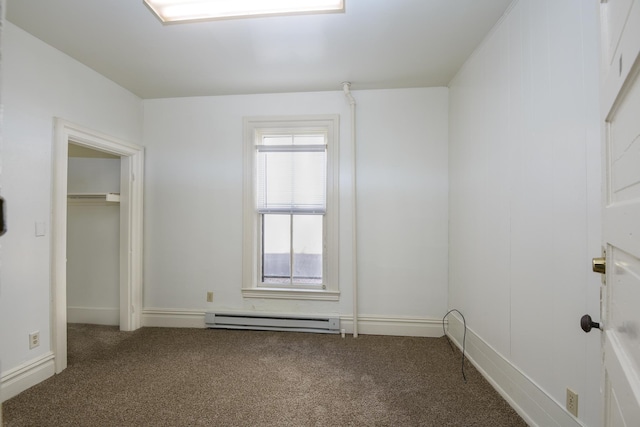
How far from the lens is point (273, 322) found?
9.87 ft

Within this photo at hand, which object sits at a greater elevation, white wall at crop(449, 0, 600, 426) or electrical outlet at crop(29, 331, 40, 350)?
white wall at crop(449, 0, 600, 426)

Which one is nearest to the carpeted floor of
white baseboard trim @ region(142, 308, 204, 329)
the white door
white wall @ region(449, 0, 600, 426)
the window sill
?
white baseboard trim @ region(142, 308, 204, 329)

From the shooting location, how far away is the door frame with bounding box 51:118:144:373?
2.25 m

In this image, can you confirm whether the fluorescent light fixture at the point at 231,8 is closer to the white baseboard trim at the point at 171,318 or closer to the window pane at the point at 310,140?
the window pane at the point at 310,140

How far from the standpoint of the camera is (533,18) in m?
1.66

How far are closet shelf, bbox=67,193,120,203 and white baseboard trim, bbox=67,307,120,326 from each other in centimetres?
122

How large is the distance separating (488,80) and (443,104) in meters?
0.80

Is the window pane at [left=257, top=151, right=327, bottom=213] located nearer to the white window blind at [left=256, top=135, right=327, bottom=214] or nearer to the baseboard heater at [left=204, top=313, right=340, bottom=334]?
the white window blind at [left=256, top=135, right=327, bottom=214]

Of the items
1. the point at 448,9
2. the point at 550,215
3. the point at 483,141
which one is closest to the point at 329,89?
the point at 448,9

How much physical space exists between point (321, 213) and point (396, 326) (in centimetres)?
138

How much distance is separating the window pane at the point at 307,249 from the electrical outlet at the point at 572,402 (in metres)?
2.09

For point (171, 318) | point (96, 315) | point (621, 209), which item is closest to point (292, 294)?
point (171, 318)

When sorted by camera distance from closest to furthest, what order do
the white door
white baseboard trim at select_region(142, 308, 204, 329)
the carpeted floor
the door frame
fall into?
the white door
the carpeted floor
the door frame
white baseboard trim at select_region(142, 308, 204, 329)

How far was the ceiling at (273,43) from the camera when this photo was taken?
6.26 ft
